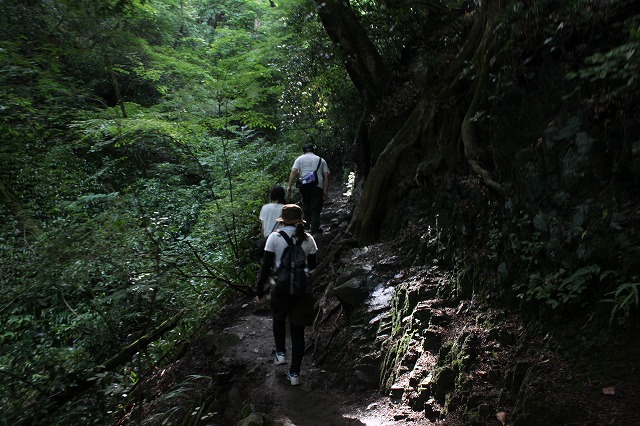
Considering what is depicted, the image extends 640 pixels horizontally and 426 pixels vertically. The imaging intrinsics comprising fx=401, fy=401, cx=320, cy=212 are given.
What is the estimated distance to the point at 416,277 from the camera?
4926 mm

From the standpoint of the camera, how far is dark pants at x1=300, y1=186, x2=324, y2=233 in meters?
8.57

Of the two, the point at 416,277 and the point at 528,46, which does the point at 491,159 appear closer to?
the point at 528,46

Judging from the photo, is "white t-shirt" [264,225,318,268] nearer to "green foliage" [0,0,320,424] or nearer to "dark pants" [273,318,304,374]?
"dark pants" [273,318,304,374]

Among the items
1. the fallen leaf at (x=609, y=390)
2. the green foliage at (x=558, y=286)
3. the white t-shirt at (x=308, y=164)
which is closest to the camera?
the fallen leaf at (x=609, y=390)

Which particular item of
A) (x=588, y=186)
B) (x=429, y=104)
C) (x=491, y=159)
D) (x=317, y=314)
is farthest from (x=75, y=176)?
(x=588, y=186)

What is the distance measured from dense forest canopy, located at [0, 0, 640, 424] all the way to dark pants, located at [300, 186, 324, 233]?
96 cm

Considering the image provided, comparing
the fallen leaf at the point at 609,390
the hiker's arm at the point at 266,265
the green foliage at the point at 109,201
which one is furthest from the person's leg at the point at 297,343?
the fallen leaf at the point at 609,390

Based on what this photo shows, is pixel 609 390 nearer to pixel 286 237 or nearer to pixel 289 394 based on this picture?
pixel 286 237

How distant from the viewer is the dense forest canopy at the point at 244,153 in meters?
3.67

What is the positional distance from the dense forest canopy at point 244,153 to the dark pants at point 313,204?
3.15 feet

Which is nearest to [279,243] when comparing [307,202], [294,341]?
[294,341]

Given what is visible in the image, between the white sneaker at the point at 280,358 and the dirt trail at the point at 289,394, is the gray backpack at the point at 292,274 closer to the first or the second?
the white sneaker at the point at 280,358

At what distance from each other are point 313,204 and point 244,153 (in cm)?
599

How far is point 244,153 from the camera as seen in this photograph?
1384 centimetres
